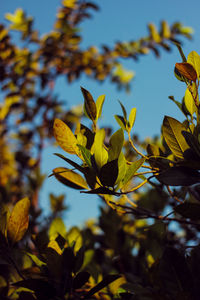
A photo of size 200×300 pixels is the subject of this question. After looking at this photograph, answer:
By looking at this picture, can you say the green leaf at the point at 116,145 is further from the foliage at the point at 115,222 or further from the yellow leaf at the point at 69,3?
the yellow leaf at the point at 69,3

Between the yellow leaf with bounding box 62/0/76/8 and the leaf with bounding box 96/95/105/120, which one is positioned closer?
the leaf with bounding box 96/95/105/120

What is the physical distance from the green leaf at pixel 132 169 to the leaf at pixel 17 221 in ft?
0.90

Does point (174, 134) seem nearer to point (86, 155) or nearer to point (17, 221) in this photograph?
point (86, 155)

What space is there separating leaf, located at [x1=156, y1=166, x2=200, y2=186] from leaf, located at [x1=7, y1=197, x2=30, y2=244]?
360 millimetres

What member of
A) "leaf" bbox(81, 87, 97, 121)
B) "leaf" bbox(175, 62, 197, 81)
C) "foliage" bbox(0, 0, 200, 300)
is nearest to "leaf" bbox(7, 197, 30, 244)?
"foliage" bbox(0, 0, 200, 300)

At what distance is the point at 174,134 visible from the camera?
0.65 meters

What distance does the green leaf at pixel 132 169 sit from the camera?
623mm

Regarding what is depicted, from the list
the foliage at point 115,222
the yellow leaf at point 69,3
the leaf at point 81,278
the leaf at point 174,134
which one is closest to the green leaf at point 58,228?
the foliage at point 115,222

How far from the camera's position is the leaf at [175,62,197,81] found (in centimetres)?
62

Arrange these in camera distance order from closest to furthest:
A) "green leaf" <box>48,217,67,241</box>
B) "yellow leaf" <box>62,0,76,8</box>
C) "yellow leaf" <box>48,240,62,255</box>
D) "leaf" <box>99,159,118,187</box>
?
1. "leaf" <box>99,159,118,187</box>
2. "yellow leaf" <box>48,240,62,255</box>
3. "green leaf" <box>48,217,67,241</box>
4. "yellow leaf" <box>62,0,76,8</box>

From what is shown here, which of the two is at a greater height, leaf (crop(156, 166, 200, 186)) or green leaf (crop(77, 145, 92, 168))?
green leaf (crop(77, 145, 92, 168))

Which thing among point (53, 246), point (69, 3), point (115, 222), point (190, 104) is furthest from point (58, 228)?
point (69, 3)

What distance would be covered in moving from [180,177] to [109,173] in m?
0.16

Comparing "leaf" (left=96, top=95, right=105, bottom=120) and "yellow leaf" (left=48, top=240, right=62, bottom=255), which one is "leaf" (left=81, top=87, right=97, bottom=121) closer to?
"leaf" (left=96, top=95, right=105, bottom=120)
